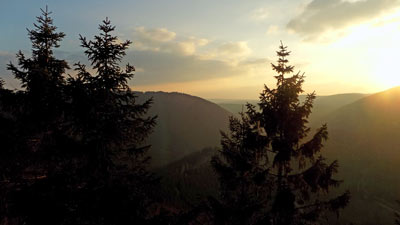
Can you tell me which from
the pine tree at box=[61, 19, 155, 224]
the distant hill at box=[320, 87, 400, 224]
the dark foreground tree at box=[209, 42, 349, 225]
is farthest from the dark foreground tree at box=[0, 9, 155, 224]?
the distant hill at box=[320, 87, 400, 224]

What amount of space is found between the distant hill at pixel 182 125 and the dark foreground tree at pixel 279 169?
11884 centimetres

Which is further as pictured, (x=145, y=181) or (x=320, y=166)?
(x=320, y=166)

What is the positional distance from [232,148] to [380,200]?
79.2 m

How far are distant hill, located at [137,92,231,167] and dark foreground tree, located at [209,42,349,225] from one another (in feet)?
390

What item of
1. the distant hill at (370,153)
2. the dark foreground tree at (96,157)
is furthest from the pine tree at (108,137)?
the distant hill at (370,153)

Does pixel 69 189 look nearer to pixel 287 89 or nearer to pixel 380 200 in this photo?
pixel 287 89

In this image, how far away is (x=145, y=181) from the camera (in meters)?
10.4

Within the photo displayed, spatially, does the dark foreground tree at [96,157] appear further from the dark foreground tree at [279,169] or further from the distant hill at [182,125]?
the distant hill at [182,125]

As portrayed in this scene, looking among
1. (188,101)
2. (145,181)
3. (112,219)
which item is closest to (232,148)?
(145,181)

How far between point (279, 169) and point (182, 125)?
501 ft

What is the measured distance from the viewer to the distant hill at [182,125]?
146125 millimetres

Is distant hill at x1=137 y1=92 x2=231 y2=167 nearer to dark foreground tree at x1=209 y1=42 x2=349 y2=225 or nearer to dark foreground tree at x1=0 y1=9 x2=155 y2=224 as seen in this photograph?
dark foreground tree at x1=209 y1=42 x2=349 y2=225

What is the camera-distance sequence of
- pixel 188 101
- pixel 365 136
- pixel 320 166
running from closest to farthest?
pixel 320 166, pixel 365 136, pixel 188 101

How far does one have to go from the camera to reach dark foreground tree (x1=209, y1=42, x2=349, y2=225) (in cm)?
1166
